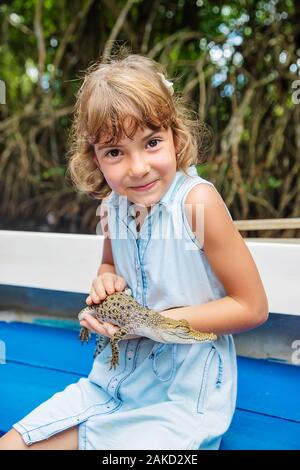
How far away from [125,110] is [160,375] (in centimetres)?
47

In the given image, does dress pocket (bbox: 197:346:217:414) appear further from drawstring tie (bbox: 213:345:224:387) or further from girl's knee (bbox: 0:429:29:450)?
girl's knee (bbox: 0:429:29:450)

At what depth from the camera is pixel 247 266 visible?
3.07 ft

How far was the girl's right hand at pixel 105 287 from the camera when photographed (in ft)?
3.29

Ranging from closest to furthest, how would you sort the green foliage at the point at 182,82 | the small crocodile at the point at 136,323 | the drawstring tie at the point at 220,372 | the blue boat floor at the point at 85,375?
1. the small crocodile at the point at 136,323
2. the drawstring tie at the point at 220,372
3. the blue boat floor at the point at 85,375
4. the green foliage at the point at 182,82

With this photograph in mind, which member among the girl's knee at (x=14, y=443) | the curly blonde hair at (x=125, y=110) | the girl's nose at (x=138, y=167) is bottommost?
the girl's knee at (x=14, y=443)

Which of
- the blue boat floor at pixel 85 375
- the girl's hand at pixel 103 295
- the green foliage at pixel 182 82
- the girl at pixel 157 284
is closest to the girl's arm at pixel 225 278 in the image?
the girl at pixel 157 284

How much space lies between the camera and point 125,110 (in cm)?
91

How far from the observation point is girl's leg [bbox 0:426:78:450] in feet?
3.09

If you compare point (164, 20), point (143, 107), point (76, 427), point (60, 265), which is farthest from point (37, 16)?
point (76, 427)

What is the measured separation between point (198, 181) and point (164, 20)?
259cm

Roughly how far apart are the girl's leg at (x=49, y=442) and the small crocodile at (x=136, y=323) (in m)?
0.14

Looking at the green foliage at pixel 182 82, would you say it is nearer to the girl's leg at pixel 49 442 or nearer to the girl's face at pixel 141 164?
the girl's face at pixel 141 164

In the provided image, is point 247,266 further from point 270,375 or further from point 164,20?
point 164,20

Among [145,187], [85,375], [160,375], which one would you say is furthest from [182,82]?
[160,375]
